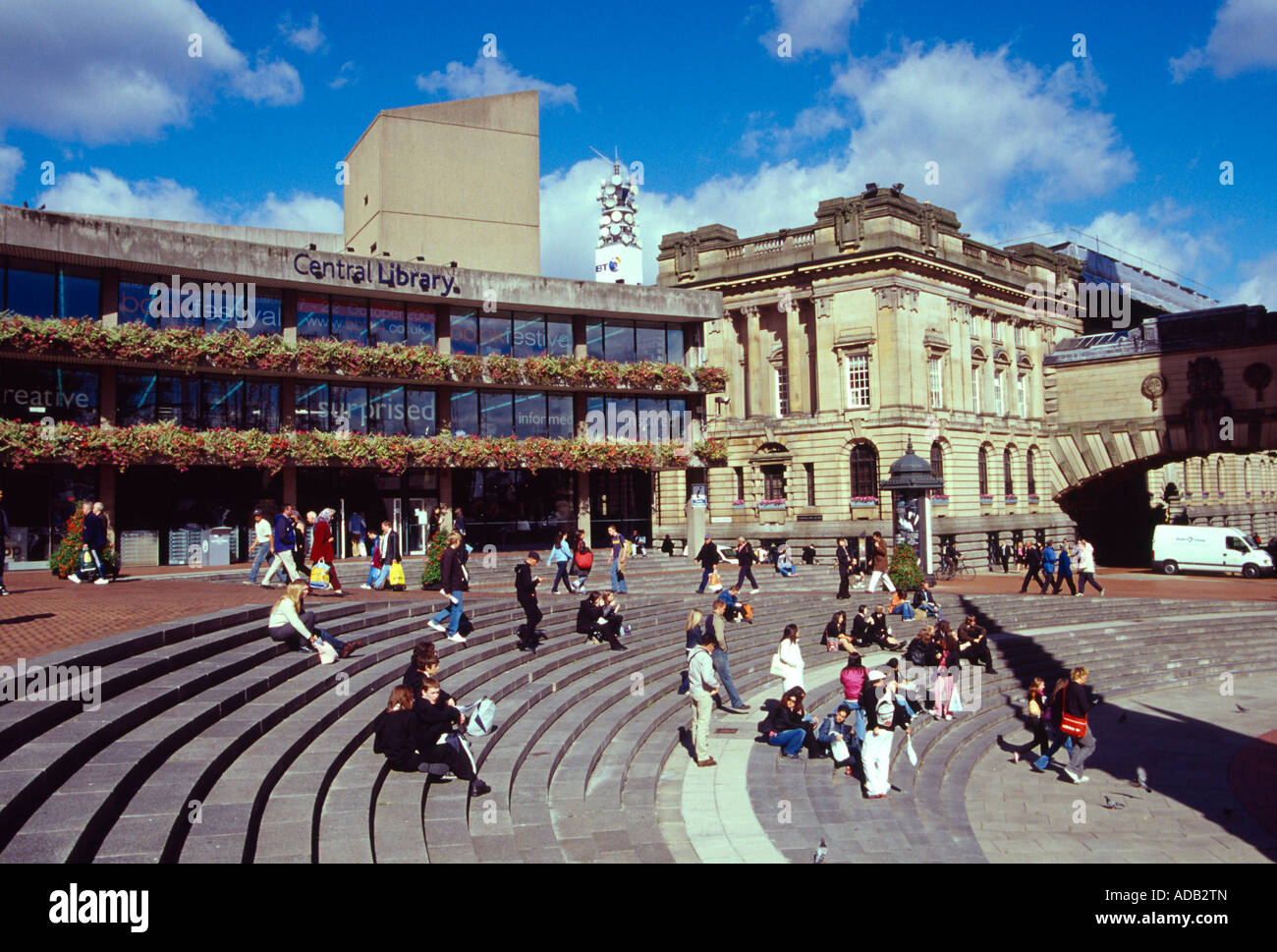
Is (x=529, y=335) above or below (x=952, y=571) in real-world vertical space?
above

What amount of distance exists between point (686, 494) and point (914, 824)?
3285 cm

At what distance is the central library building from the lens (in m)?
26.9

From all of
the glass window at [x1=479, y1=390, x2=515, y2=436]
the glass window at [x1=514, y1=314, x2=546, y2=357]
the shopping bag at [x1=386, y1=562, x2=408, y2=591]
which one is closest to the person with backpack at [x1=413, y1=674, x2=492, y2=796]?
the shopping bag at [x1=386, y1=562, x2=408, y2=591]

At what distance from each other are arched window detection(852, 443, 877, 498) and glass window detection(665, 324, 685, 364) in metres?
10.7

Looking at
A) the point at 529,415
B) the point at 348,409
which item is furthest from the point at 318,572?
the point at 529,415

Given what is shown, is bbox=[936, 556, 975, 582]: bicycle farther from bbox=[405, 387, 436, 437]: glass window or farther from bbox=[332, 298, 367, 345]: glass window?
bbox=[332, 298, 367, 345]: glass window

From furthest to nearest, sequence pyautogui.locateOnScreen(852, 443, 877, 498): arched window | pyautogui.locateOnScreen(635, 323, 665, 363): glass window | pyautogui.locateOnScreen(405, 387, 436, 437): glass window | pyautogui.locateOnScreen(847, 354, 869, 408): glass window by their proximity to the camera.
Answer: pyautogui.locateOnScreen(847, 354, 869, 408): glass window, pyautogui.locateOnScreen(852, 443, 877, 498): arched window, pyautogui.locateOnScreen(635, 323, 665, 363): glass window, pyautogui.locateOnScreen(405, 387, 436, 437): glass window

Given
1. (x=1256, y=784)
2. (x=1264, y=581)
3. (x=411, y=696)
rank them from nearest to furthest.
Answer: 1. (x=411, y=696)
2. (x=1256, y=784)
3. (x=1264, y=581)

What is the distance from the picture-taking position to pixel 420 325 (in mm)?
33031

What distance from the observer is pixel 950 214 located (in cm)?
4634

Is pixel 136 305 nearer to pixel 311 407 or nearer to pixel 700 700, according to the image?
pixel 311 407

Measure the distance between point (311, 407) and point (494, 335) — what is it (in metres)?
7.24
